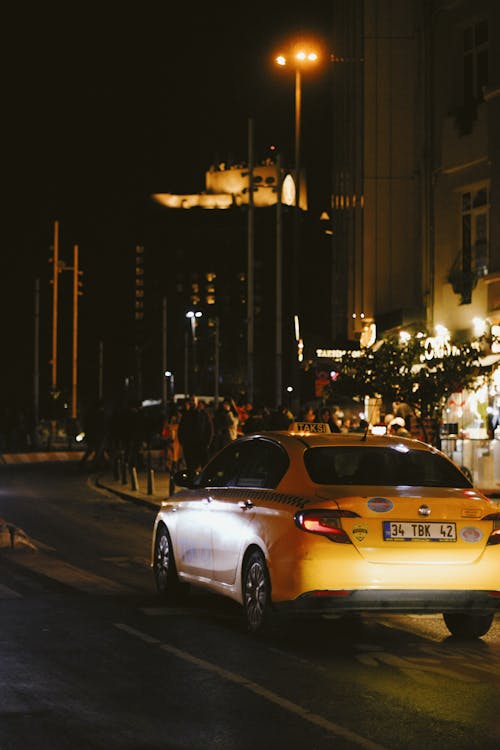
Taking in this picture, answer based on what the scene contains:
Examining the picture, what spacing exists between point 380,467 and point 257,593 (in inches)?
52.1

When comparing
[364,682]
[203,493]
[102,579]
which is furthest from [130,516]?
[364,682]

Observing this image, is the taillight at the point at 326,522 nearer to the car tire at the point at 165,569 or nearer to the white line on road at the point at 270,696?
the white line on road at the point at 270,696

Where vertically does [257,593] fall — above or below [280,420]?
below

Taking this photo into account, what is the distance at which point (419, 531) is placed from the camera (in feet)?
33.6

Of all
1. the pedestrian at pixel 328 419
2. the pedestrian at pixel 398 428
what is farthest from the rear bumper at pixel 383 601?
the pedestrian at pixel 328 419

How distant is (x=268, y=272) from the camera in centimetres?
18900

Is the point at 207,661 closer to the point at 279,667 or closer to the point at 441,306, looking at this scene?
Answer: the point at 279,667

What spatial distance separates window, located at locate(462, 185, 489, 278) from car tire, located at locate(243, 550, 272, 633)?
2017 cm

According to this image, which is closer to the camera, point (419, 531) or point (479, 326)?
point (419, 531)

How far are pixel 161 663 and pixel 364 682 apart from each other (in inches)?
55.0

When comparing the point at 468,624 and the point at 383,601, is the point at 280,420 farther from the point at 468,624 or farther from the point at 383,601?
the point at 383,601

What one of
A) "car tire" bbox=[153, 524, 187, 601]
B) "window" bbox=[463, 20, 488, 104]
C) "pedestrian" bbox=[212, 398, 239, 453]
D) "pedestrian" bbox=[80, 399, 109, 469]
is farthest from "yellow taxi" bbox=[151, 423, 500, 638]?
"pedestrian" bbox=[80, 399, 109, 469]

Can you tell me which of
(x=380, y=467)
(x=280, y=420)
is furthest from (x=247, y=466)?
(x=280, y=420)

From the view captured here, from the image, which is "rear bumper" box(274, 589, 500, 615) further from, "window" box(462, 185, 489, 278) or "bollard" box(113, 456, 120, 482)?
"bollard" box(113, 456, 120, 482)
